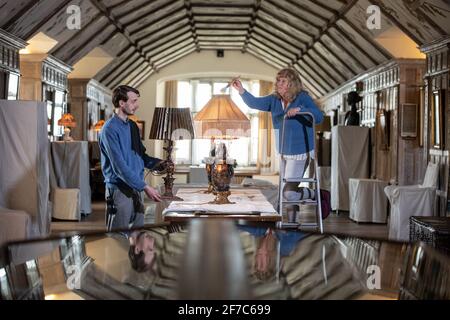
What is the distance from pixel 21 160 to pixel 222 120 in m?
2.50

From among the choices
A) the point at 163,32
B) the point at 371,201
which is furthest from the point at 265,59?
the point at 371,201

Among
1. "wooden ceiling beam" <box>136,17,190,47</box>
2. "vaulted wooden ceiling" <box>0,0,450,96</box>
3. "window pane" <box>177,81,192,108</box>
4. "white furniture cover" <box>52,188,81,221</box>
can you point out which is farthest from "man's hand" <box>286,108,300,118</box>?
"window pane" <box>177,81,192,108</box>

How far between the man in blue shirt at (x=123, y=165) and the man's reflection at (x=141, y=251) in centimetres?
257

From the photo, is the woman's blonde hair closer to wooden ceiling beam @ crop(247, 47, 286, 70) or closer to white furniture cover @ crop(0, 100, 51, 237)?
white furniture cover @ crop(0, 100, 51, 237)

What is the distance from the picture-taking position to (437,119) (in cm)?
861

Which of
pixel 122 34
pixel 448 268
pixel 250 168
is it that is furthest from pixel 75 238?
pixel 250 168

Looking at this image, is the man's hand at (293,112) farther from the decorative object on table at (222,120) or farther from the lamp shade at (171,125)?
the lamp shade at (171,125)

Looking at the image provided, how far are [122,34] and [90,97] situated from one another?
193cm

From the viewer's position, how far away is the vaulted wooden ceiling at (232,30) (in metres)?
8.80

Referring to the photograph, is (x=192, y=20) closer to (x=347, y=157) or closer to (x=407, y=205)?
(x=347, y=157)

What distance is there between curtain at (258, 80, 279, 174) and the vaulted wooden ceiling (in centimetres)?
203

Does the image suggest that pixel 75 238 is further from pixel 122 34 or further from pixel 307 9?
pixel 122 34

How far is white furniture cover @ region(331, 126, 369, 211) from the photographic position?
38.3ft

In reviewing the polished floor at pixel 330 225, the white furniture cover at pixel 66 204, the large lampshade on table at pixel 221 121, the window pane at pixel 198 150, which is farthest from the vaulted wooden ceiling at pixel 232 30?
the large lampshade on table at pixel 221 121
